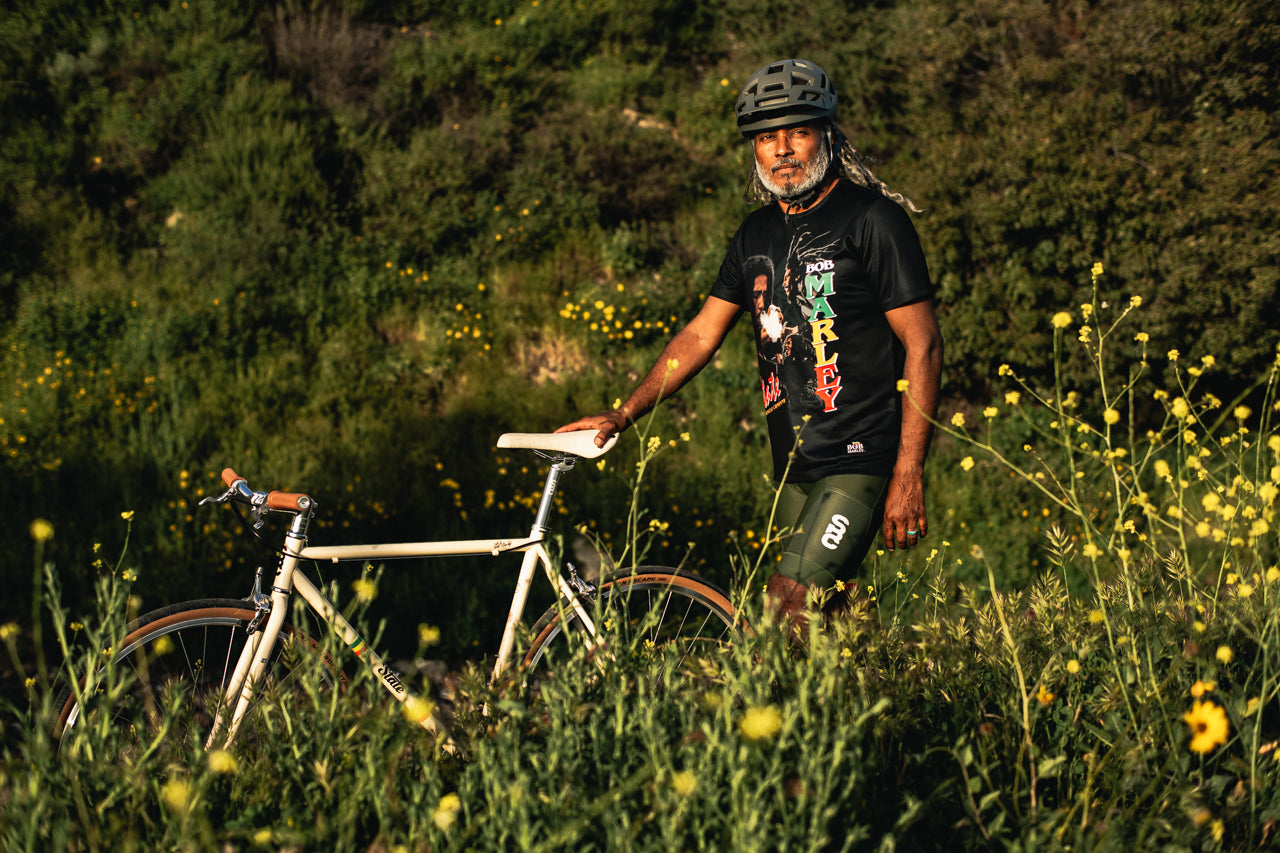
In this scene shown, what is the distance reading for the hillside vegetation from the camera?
5.94 m

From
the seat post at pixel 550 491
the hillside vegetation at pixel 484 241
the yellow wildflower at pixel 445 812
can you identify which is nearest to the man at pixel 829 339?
the seat post at pixel 550 491

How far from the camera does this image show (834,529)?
298cm

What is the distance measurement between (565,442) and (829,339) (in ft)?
3.18

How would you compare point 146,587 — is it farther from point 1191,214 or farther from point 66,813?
point 1191,214

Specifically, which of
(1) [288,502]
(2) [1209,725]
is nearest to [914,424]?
(2) [1209,725]

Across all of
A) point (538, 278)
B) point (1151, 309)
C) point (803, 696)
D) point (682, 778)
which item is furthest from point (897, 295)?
point (538, 278)

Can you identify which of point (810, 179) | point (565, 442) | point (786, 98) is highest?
point (786, 98)

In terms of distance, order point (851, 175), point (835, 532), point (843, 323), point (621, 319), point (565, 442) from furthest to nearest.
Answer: point (621, 319) → point (851, 175) → point (565, 442) → point (843, 323) → point (835, 532)

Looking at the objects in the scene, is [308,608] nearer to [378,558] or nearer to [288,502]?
[378,558]

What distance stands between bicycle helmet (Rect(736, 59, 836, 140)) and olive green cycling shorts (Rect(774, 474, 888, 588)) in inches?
49.5

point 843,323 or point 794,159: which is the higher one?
point 794,159

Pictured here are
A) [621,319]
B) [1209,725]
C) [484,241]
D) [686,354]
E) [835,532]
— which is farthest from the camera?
[484,241]

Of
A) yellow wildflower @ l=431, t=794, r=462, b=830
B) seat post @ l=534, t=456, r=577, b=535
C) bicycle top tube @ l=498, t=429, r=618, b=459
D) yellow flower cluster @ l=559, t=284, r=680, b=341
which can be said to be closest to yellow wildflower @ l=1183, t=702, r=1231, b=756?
yellow wildflower @ l=431, t=794, r=462, b=830

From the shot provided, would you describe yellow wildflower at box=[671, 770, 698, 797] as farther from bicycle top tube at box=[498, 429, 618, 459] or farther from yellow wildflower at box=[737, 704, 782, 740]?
bicycle top tube at box=[498, 429, 618, 459]
